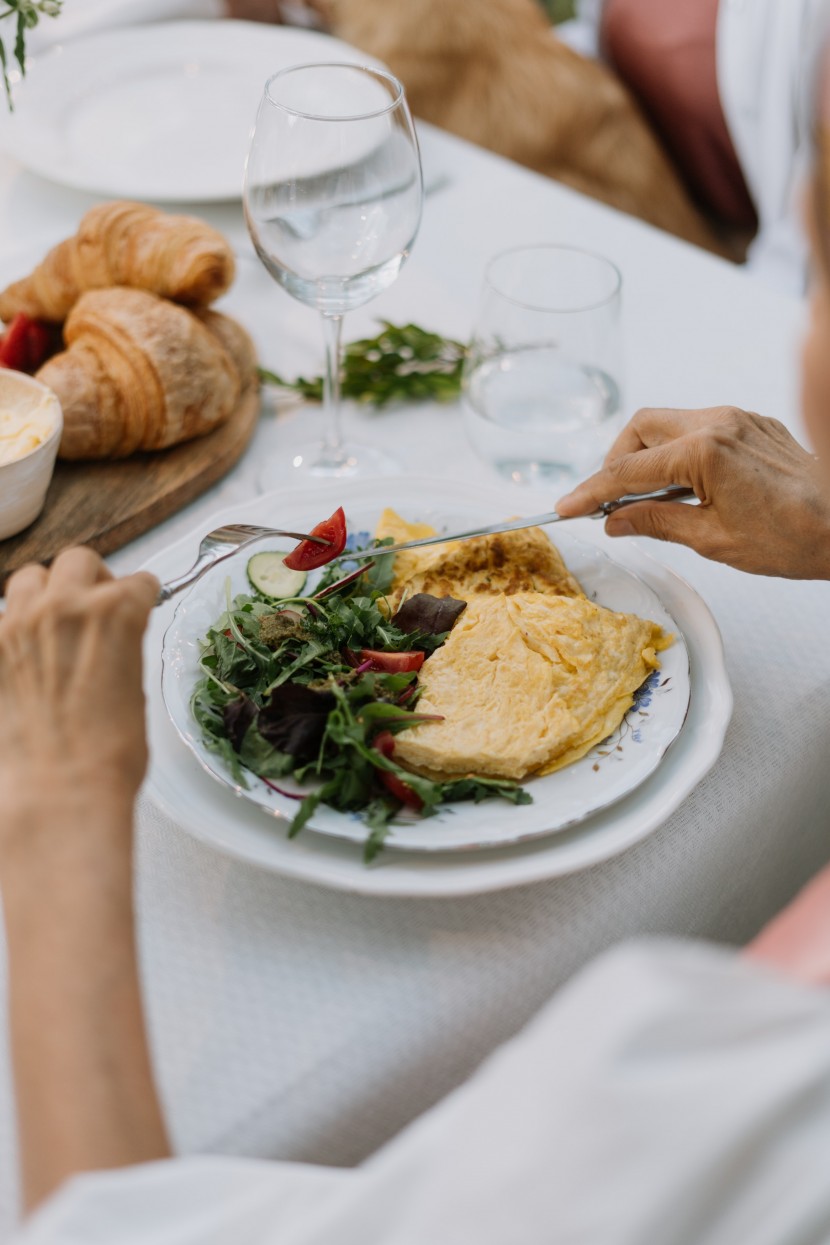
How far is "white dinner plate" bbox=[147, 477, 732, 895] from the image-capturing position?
2.77ft

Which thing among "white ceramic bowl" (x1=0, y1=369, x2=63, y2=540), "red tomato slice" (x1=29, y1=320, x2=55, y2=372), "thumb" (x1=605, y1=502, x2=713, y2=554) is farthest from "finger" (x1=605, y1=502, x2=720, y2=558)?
"red tomato slice" (x1=29, y1=320, x2=55, y2=372)

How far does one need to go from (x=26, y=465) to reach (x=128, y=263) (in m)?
0.39

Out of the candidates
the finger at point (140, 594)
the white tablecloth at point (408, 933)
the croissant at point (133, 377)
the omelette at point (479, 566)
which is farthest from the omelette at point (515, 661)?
the croissant at point (133, 377)

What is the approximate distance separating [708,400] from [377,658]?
2.49 feet

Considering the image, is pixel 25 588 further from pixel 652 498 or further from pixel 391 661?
pixel 652 498

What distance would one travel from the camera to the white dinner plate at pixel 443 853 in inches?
33.2

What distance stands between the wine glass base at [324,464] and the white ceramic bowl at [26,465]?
0.85 ft

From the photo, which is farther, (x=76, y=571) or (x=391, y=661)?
(x=391, y=661)

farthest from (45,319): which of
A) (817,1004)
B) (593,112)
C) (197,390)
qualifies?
(593,112)

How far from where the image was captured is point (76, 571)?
0.84 meters

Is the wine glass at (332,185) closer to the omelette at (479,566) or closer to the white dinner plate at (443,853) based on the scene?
the omelette at (479,566)

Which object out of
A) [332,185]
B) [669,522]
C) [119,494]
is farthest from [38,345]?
[669,522]

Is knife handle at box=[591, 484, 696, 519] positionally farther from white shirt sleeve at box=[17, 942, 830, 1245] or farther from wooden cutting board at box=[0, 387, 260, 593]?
white shirt sleeve at box=[17, 942, 830, 1245]

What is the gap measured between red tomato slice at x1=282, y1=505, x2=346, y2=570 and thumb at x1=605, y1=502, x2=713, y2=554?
259mm
